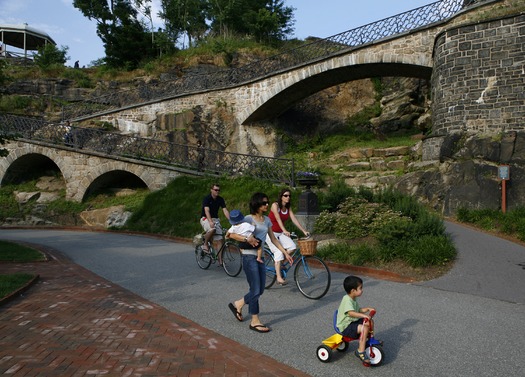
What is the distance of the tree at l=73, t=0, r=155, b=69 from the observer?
33.8 metres

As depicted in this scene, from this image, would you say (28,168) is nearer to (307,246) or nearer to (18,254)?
(18,254)

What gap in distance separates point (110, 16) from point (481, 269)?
3471 cm

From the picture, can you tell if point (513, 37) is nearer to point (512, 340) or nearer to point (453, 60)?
point (453, 60)

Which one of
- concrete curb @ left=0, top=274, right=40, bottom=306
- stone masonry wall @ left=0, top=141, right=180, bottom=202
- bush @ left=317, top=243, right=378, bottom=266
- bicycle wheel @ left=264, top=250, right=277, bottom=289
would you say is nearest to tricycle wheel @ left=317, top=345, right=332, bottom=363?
bicycle wheel @ left=264, top=250, right=277, bottom=289

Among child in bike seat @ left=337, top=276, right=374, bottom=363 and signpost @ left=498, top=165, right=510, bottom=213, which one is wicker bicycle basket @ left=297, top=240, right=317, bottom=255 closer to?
child in bike seat @ left=337, top=276, right=374, bottom=363

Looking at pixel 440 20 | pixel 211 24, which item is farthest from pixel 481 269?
pixel 211 24

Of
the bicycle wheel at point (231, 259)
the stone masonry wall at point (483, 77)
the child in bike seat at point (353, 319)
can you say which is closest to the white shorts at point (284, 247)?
the bicycle wheel at point (231, 259)

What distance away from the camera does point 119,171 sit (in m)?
20.1

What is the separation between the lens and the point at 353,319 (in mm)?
4191

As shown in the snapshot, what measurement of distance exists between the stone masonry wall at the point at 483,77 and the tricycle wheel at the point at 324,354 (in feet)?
48.9

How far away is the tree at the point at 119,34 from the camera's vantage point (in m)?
33.8

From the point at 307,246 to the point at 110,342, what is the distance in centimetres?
319

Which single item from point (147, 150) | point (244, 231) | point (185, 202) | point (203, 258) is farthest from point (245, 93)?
point (244, 231)

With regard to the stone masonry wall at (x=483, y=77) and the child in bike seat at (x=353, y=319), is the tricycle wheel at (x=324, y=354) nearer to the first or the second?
the child in bike seat at (x=353, y=319)
